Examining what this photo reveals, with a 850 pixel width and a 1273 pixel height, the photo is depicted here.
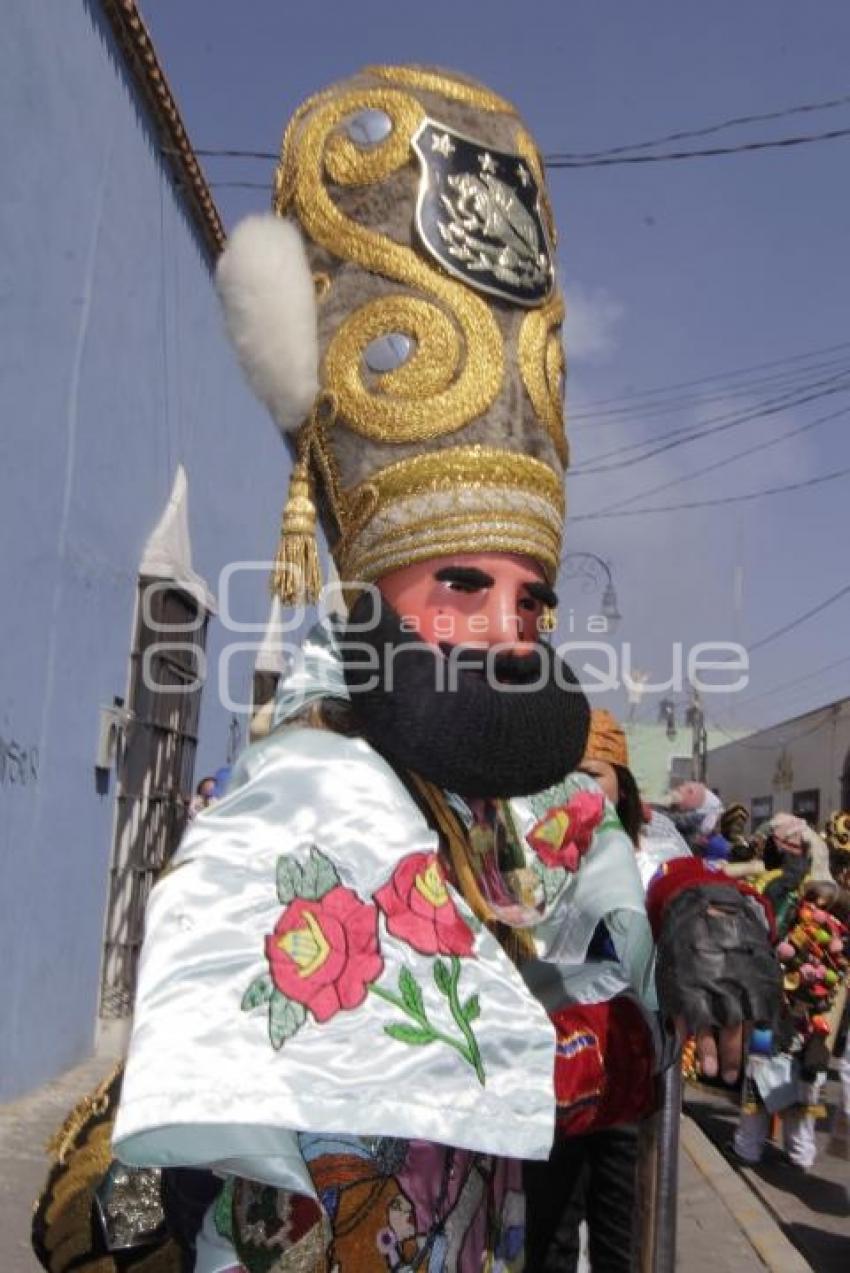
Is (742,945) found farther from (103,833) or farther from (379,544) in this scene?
(103,833)

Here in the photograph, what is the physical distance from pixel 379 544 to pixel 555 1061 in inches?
32.9

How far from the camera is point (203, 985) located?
57.6 inches

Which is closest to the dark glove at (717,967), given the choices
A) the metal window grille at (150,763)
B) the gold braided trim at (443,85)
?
the gold braided trim at (443,85)

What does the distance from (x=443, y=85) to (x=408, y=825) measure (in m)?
1.32

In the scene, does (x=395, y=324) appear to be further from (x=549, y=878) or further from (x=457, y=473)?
(x=549, y=878)

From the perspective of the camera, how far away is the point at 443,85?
2199 millimetres

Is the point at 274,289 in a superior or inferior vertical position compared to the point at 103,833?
superior

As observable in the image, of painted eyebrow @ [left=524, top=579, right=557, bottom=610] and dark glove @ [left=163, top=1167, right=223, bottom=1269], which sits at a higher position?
painted eyebrow @ [left=524, top=579, right=557, bottom=610]

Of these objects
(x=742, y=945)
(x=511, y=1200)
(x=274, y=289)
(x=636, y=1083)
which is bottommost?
(x=511, y=1200)

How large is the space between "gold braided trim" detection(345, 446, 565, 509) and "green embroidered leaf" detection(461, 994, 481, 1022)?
808mm

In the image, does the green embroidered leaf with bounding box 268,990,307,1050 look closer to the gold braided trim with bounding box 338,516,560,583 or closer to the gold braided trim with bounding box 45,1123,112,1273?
the gold braided trim with bounding box 45,1123,112,1273

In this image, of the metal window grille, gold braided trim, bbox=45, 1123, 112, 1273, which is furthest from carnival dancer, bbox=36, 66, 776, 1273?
the metal window grille

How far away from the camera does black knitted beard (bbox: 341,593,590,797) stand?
1788mm

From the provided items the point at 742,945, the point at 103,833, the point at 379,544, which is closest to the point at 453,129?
the point at 379,544
